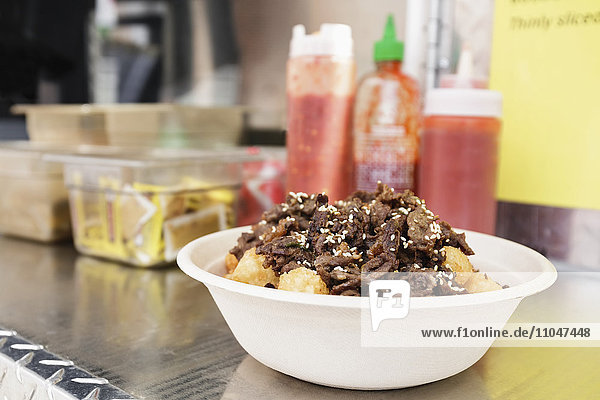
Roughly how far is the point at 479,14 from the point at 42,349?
1248 millimetres

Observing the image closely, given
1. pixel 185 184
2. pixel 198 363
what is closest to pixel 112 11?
pixel 185 184

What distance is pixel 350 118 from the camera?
4.24 feet

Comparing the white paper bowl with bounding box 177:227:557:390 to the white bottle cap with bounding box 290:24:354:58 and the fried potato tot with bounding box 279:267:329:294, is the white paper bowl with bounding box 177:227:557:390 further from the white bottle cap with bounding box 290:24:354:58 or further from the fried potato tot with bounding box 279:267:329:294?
the white bottle cap with bounding box 290:24:354:58

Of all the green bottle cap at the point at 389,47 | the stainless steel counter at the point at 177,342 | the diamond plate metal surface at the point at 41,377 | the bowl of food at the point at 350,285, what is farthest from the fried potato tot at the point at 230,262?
the green bottle cap at the point at 389,47

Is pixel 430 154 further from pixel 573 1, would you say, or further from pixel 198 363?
pixel 198 363

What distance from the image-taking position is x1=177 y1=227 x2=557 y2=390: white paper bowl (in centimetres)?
61

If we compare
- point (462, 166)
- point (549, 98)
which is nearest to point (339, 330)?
point (462, 166)

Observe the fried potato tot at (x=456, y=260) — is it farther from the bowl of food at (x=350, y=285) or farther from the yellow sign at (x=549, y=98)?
the yellow sign at (x=549, y=98)

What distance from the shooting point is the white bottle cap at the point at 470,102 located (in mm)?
Answer: 1146

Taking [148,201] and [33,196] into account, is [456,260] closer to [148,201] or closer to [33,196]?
[148,201]

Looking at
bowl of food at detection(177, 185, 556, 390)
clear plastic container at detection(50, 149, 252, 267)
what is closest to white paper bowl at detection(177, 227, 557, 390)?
bowl of food at detection(177, 185, 556, 390)

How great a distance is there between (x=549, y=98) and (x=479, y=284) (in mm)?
744

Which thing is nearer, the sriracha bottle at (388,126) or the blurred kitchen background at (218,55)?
the sriracha bottle at (388,126)

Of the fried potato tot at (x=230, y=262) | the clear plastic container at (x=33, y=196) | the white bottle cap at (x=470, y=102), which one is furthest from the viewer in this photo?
the clear plastic container at (x=33, y=196)
